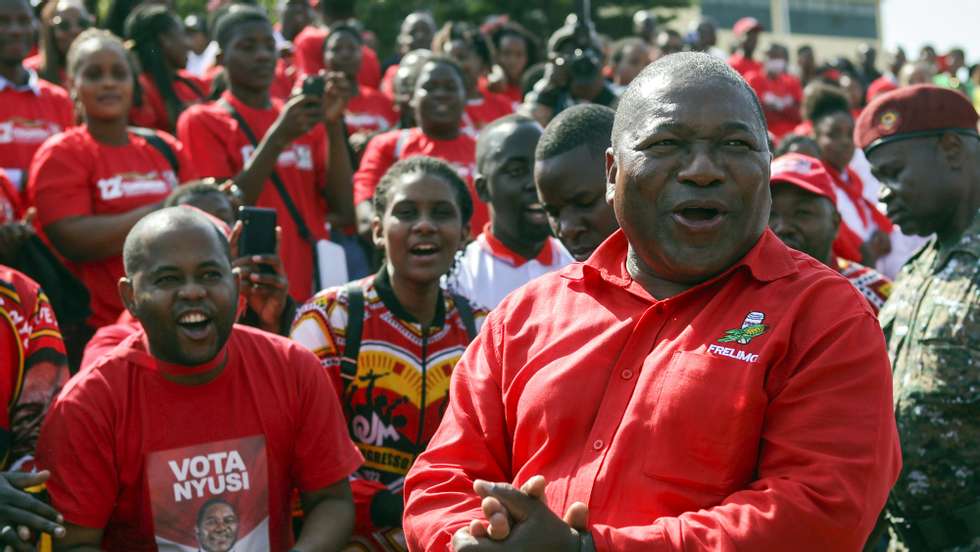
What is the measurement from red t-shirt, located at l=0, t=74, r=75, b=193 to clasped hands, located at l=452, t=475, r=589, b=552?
16.1 feet

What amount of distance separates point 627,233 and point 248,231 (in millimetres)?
2776

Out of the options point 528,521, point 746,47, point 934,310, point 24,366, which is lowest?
point 746,47

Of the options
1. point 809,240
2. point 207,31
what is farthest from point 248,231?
point 207,31

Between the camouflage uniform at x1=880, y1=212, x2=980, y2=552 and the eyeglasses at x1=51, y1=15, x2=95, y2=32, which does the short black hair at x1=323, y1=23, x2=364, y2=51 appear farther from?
the camouflage uniform at x1=880, y1=212, x2=980, y2=552

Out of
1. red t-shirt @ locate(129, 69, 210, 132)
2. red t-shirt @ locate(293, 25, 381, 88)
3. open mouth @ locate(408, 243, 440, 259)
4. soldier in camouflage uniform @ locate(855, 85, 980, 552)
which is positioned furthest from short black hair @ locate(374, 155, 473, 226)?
red t-shirt @ locate(293, 25, 381, 88)

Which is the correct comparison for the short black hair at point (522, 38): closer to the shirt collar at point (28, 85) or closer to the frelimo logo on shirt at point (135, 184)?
the shirt collar at point (28, 85)

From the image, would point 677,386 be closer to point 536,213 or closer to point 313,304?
point 313,304

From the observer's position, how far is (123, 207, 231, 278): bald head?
13.4ft

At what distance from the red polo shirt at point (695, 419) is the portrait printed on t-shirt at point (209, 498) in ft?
4.84

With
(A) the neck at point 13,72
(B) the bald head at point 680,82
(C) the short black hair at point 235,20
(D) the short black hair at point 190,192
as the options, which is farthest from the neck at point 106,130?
(B) the bald head at point 680,82

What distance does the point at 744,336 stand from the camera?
2.37 metres

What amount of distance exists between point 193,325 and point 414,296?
3.37 ft

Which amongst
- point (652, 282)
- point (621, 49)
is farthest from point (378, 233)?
point (621, 49)

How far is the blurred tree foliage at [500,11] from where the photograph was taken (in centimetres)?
2402
